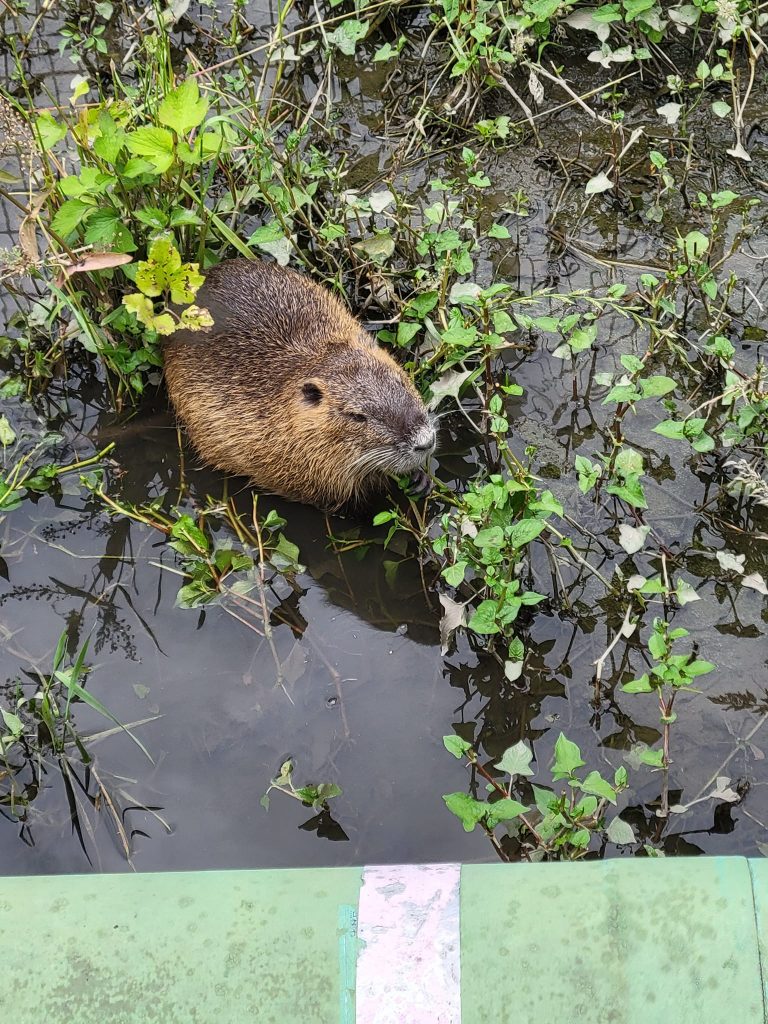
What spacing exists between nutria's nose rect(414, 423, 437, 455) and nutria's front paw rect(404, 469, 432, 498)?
191mm

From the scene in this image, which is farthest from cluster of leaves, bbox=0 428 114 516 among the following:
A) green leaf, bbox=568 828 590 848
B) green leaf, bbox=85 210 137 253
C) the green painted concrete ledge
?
green leaf, bbox=568 828 590 848

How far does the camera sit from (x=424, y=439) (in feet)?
10.3

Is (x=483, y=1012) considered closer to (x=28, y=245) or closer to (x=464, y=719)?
(x=464, y=719)

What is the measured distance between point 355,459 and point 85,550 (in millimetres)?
873

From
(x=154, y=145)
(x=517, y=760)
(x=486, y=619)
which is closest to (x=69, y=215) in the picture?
(x=154, y=145)

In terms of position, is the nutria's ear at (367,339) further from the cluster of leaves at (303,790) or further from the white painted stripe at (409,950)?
the white painted stripe at (409,950)

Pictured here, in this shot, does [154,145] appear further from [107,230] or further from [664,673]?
[664,673]

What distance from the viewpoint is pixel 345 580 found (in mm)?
3184

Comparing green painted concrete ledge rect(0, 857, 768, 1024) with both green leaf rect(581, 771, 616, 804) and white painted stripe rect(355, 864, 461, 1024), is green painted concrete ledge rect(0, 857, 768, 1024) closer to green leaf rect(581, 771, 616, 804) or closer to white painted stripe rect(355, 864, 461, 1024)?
white painted stripe rect(355, 864, 461, 1024)

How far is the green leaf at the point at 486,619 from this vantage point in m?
2.68

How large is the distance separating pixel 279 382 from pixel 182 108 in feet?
2.95

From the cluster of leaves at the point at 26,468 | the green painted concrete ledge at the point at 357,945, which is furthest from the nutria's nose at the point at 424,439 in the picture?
the green painted concrete ledge at the point at 357,945

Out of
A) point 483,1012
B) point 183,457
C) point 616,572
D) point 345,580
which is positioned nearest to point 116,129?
point 183,457

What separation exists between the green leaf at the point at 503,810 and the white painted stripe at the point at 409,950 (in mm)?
506
